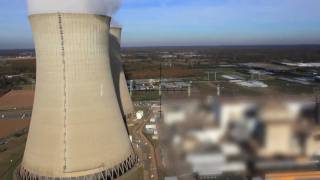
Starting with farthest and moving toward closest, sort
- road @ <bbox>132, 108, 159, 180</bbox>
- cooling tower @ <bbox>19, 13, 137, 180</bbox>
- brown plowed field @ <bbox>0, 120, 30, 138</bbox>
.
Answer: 1. brown plowed field @ <bbox>0, 120, 30, 138</bbox>
2. road @ <bbox>132, 108, 159, 180</bbox>
3. cooling tower @ <bbox>19, 13, 137, 180</bbox>

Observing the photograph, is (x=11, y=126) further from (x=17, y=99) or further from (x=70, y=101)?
(x=70, y=101)

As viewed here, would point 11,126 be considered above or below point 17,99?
above

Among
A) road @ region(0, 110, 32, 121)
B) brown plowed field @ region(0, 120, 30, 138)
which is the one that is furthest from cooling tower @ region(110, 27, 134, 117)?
road @ region(0, 110, 32, 121)

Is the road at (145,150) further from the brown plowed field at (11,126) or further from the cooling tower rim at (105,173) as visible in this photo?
the brown plowed field at (11,126)

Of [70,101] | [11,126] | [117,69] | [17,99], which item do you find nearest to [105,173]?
[70,101]

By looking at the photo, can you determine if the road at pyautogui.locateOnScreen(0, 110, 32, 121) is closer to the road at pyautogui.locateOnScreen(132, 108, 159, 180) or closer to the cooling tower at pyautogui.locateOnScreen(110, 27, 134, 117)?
the cooling tower at pyautogui.locateOnScreen(110, 27, 134, 117)

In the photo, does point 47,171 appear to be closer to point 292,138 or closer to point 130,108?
point 292,138

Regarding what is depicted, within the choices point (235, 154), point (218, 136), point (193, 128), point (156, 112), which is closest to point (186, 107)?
point (193, 128)

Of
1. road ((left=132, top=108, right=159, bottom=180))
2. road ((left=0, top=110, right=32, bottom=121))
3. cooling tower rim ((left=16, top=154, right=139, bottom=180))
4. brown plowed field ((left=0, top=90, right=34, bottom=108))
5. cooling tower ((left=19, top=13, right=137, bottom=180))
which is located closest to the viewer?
cooling tower ((left=19, top=13, right=137, bottom=180))
